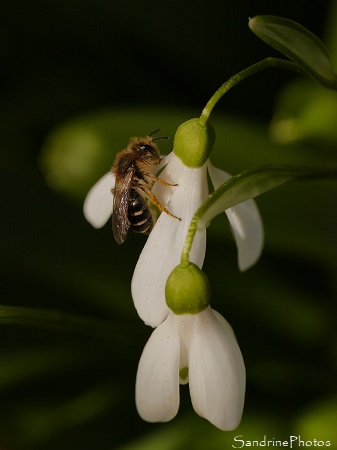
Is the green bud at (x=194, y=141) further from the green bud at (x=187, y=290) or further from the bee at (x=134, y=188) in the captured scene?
the green bud at (x=187, y=290)

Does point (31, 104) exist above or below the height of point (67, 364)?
above

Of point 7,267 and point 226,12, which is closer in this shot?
point 7,267

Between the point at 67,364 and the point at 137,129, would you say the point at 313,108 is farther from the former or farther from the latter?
the point at 67,364

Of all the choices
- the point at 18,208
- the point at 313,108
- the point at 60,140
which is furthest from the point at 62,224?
the point at 313,108

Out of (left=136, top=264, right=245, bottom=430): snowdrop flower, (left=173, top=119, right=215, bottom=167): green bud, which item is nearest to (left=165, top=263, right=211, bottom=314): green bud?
(left=136, top=264, right=245, bottom=430): snowdrop flower

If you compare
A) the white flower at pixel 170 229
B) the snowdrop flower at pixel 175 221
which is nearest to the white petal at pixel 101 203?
the white flower at pixel 170 229

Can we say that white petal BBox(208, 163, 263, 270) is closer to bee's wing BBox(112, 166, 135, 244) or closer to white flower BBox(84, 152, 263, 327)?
white flower BBox(84, 152, 263, 327)
